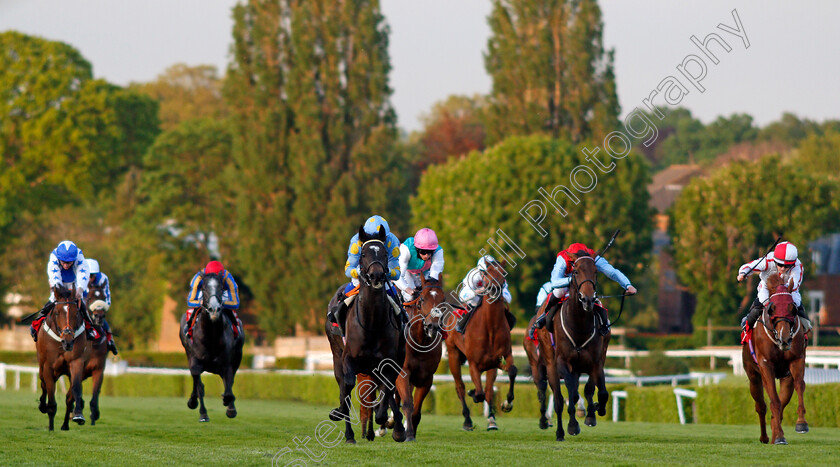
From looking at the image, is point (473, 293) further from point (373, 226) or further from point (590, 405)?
point (373, 226)

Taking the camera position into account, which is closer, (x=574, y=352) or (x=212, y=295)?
(x=574, y=352)

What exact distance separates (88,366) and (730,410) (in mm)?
10555

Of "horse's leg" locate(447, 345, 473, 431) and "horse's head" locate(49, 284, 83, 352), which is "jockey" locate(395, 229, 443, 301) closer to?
"horse's leg" locate(447, 345, 473, 431)

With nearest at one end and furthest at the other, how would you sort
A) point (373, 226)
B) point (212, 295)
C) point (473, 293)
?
point (373, 226), point (212, 295), point (473, 293)

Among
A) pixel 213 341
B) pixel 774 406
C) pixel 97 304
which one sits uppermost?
pixel 97 304

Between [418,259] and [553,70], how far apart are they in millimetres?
39419

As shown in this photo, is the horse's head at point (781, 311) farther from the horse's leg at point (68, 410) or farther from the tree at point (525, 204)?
the tree at point (525, 204)

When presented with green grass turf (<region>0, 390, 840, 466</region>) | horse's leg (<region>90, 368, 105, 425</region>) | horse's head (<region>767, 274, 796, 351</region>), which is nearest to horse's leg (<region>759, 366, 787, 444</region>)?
green grass turf (<region>0, 390, 840, 466</region>)

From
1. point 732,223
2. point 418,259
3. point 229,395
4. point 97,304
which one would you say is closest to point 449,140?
point 732,223

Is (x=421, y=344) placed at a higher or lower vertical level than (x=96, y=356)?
higher

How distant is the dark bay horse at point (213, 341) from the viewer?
53.6ft

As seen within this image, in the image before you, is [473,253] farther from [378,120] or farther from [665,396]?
[665,396]

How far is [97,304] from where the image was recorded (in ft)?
58.1

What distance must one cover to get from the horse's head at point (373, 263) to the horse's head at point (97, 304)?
6056 millimetres
